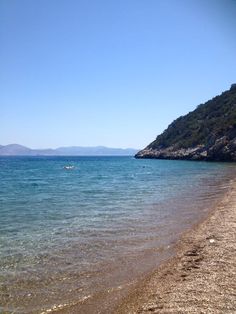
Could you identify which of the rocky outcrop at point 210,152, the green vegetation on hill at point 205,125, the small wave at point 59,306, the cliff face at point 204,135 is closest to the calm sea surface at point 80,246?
the small wave at point 59,306

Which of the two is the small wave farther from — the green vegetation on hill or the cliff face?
the green vegetation on hill

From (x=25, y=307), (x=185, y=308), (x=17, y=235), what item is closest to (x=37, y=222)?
(x=17, y=235)

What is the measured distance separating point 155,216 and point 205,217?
2671 mm

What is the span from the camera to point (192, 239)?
1475 centimetres

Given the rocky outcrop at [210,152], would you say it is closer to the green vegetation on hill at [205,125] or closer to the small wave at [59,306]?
the green vegetation on hill at [205,125]

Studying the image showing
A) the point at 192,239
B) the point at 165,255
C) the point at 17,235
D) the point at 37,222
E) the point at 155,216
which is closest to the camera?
the point at 165,255

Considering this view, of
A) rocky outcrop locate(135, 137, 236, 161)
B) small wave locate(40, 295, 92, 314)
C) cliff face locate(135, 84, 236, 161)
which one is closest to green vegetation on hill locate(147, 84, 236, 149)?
cliff face locate(135, 84, 236, 161)

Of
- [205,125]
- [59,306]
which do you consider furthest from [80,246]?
[205,125]

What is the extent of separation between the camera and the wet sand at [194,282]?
320 inches

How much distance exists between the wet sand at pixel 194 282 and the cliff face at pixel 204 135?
8332 cm

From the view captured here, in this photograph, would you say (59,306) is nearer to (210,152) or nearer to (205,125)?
(210,152)

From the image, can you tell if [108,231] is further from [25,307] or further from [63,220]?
[25,307]

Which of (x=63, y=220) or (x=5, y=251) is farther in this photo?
(x=63, y=220)

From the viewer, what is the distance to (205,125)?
4966 inches
